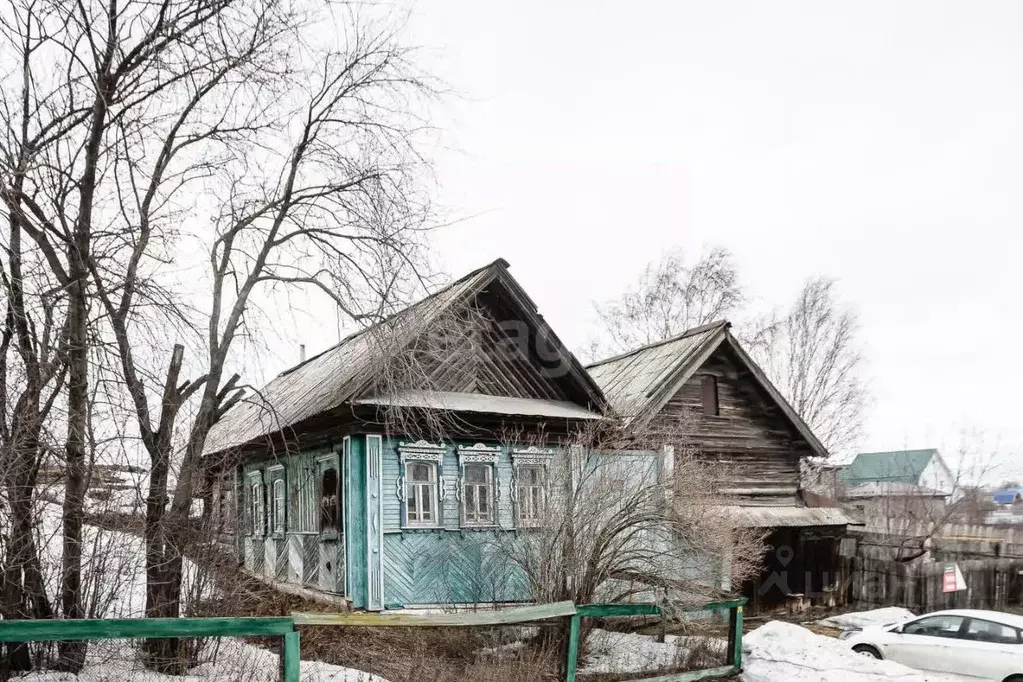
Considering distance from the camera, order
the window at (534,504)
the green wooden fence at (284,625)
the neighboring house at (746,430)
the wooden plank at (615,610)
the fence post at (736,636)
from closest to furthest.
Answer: the green wooden fence at (284,625) < the wooden plank at (615,610) < the fence post at (736,636) < the window at (534,504) < the neighboring house at (746,430)

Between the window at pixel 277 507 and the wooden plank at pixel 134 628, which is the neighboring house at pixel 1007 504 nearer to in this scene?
the window at pixel 277 507

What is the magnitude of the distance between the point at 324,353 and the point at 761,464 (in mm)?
10532

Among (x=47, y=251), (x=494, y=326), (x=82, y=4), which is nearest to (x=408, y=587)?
(x=494, y=326)

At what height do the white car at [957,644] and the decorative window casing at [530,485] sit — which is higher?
the decorative window casing at [530,485]

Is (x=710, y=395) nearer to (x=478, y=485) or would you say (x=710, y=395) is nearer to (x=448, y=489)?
(x=478, y=485)

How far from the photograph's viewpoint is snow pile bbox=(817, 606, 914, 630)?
2002cm

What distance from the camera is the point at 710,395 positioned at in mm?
19609

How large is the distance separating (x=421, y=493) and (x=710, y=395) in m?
7.97

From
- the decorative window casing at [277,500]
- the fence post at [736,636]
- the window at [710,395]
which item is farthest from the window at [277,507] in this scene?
the fence post at [736,636]

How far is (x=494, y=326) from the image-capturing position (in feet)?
51.5

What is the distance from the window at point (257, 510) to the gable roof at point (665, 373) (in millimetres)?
7712

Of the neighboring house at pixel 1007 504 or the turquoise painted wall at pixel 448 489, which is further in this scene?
the neighboring house at pixel 1007 504

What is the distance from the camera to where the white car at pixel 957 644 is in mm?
12188

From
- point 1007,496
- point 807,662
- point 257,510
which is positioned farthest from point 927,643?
point 1007,496
